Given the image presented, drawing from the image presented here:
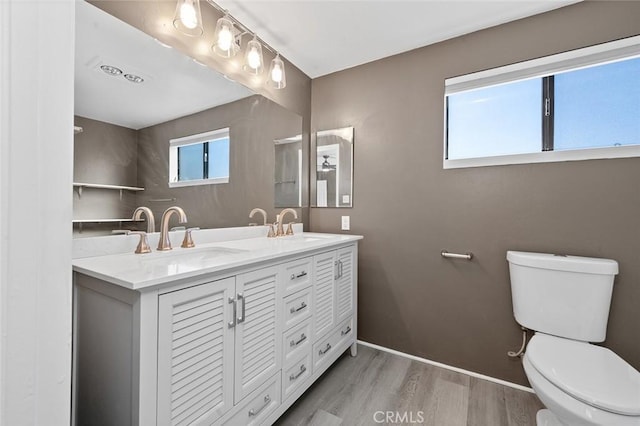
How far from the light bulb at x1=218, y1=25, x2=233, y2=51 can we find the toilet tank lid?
202 cm

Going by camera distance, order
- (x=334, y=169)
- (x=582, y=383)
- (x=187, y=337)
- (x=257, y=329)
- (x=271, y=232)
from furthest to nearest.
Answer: (x=334, y=169) < (x=271, y=232) < (x=257, y=329) < (x=582, y=383) < (x=187, y=337)

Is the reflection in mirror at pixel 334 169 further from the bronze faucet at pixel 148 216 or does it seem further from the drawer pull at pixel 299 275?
the bronze faucet at pixel 148 216

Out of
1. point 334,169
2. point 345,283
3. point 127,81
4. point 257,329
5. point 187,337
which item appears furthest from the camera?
point 334,169

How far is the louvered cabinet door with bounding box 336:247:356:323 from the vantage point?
1.89 m

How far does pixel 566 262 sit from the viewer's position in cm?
146

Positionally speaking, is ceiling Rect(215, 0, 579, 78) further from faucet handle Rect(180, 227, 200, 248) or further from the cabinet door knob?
the cabinet door knob

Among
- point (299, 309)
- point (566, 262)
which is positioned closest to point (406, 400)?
point (299, 309)

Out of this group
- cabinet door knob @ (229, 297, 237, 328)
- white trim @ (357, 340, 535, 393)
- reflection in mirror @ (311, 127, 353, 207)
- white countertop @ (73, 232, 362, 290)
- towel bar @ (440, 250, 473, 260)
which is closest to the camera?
white countertop @ (73, 232, 362, 290)

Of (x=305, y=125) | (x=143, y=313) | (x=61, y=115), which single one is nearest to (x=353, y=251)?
(x=305, y=125)

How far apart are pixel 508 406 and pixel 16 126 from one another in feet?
7.32

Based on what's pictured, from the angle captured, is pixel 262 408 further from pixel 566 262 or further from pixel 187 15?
pixel 187 15

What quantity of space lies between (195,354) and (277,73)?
183 centimetres

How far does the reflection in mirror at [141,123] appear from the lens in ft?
3.94

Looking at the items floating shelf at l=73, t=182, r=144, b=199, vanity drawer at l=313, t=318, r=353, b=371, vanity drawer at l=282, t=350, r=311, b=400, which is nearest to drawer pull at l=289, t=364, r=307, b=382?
vanity drawer at l=282, t=350, r=311, b=400
